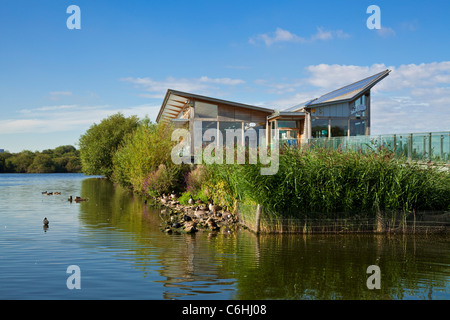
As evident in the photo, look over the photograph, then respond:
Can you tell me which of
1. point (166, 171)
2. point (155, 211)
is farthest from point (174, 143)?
point (155, 211)

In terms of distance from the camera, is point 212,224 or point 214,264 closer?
point 214,264

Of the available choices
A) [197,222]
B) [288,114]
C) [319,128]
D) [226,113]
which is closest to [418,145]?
[319,128]

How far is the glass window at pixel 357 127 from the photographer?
31.1 m

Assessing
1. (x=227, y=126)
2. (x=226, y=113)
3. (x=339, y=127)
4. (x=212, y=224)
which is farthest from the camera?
(x=227, y=126)

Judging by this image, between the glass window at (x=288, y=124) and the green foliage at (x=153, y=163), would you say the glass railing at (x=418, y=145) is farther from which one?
the green foliage at (x=153, y=163)

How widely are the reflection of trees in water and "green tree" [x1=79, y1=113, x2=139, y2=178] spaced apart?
3943cm

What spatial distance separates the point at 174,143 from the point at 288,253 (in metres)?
21.6

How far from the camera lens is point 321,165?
53.1 feet

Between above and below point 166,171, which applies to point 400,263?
below

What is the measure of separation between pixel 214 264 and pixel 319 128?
2116 centimetres

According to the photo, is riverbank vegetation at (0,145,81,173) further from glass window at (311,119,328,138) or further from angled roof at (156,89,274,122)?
glass window at (311,119,328,138)

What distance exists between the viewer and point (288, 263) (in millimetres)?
11398

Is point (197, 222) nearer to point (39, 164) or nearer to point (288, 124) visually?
point (288, 124)
